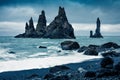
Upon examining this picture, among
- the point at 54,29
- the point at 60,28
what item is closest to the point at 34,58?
the point at 60,28

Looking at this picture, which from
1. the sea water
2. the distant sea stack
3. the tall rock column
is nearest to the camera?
the sea water

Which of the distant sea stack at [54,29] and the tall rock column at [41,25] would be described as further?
the tall rock column at [41,25]

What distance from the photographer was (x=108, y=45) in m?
65.0

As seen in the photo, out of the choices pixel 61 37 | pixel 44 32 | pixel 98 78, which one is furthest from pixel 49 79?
pixel 44 32

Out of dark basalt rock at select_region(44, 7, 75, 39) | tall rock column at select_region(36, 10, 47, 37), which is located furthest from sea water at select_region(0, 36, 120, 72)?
tall rock column at select_region(36, 10, 47, 37)

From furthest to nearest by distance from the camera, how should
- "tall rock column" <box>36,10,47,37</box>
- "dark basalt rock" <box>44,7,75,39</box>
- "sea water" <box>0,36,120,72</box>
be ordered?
"tall rock column" <box>36,10,47,37</box>
"dark basalt rock" <box>44,7,75,39</box>
"sea water" <box>0,36,120,72</box>

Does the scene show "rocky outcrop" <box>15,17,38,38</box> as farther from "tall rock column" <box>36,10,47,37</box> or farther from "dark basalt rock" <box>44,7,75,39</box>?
"dark basalt rock" <box>44,7,75,39</box>

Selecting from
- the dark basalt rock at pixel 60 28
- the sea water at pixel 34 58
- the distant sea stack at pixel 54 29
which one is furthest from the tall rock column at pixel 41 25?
the sea water at pixel 34 58

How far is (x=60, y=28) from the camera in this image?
165375 millimetres

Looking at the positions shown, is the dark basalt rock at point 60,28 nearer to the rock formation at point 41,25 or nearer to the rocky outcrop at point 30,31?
the rock formation at point 41,25

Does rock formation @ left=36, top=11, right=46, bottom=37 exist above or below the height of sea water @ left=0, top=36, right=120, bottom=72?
above

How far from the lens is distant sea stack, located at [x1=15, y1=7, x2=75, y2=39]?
166 meters

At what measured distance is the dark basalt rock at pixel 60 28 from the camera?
166 m

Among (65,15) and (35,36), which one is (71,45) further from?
(35,36)
